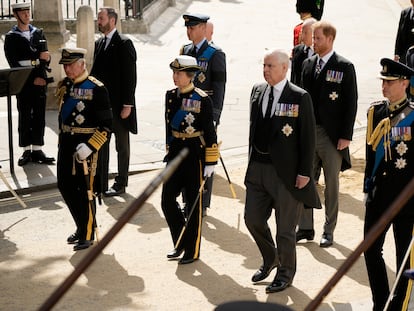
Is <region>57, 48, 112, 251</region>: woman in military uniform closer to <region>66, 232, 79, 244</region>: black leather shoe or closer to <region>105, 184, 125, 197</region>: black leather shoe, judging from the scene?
<region>66, 232, 79, 244</region>: black leather shoe

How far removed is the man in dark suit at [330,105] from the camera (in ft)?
30.5

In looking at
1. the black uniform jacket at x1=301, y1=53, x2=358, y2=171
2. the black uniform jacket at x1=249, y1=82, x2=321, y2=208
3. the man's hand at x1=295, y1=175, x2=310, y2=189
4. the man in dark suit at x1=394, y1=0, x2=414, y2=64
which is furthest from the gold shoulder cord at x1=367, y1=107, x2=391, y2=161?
the man in dark suit at x1=394, y1=0, x2=414, y2=64

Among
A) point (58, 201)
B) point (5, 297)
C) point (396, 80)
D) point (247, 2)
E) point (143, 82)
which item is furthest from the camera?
point (247, 2)

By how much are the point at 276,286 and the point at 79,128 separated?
233 cm

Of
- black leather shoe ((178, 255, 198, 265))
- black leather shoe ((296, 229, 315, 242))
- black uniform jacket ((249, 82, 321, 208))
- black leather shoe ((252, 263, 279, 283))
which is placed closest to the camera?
black uniform jacket ((249, 82, 321, 208))

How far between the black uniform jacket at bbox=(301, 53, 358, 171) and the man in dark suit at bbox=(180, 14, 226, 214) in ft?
4.44

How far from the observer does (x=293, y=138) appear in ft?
26.5

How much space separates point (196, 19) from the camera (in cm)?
1040

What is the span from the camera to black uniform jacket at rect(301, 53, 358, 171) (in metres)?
9.29

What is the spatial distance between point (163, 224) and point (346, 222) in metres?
1.87

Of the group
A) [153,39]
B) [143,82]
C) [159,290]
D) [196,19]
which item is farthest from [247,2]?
[159,290]

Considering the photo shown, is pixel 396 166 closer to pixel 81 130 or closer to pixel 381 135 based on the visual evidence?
pixel 381 135

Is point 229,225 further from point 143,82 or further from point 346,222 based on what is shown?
point 143,82

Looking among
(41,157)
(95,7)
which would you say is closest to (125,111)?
(41,157)
